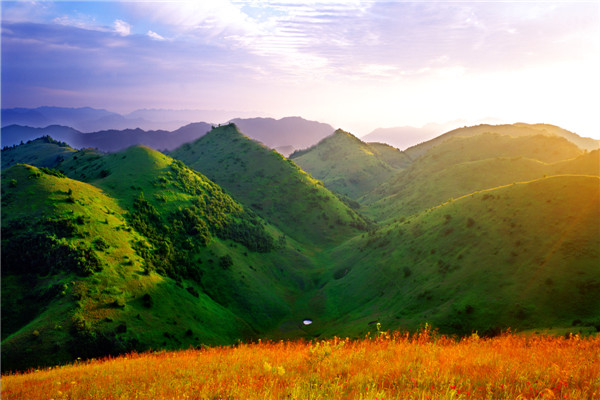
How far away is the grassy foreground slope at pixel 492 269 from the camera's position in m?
35.2

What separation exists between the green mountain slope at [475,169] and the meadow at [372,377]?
345 feet

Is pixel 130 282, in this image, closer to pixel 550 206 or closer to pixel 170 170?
pixel 170 170

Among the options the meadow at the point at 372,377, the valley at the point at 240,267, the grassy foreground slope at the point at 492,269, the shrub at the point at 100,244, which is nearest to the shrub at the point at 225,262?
the valley at the point at 240,267

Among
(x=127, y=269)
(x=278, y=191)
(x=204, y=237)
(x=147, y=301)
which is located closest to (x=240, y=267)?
(x=204, y=237)

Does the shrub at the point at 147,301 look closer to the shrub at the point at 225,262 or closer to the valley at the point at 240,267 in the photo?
the valley at the point at 240,267

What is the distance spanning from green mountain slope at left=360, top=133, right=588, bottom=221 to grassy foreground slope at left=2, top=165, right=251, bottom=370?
337 ft

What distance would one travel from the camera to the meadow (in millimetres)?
6573

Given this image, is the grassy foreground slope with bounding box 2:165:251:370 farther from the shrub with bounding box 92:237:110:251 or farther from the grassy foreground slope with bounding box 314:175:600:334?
the grassy foreground slope with bounding box 314:175:600:334

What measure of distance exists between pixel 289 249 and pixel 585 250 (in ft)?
229

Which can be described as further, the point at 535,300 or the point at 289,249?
the point at 289,249

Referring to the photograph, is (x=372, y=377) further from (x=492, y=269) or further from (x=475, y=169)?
(x=475, y=169)

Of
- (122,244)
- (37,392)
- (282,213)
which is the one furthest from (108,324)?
(282,213)

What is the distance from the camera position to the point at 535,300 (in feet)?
117

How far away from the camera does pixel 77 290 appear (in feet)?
130
